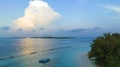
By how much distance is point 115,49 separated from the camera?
4850 cm

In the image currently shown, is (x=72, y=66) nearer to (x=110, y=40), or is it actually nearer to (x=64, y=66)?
(x=64, y=66)

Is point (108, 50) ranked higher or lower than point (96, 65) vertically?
→ higher

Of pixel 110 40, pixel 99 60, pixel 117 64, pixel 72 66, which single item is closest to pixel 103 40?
pixel 110 40

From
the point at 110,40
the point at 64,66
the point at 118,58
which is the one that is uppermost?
the point at 110,40

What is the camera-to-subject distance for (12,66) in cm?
5534

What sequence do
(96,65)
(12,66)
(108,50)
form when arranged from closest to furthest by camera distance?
(108,50) → (96,65) → (12,66)

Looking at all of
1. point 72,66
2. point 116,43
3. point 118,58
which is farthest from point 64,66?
point 118,58

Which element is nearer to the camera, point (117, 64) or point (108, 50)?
point (117, 64)

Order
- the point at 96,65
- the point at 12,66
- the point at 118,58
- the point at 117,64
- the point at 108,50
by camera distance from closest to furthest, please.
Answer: the point at 117,64
the point at 118,58
the point at 108,50
the point at 96,65
the point at 12,66

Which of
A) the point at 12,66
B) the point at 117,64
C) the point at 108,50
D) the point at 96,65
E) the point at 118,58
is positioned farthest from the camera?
the point at 12,66

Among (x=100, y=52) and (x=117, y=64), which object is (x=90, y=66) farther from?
(x=117, y=64)

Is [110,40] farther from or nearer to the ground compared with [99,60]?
farther from the ground

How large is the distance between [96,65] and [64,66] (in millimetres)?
7909

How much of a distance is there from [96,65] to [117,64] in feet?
52.5
